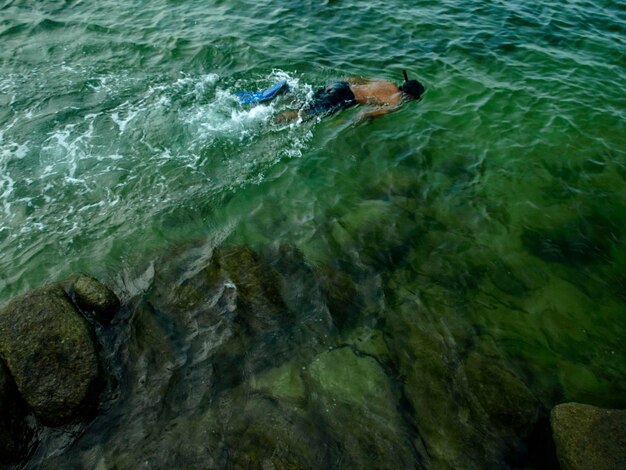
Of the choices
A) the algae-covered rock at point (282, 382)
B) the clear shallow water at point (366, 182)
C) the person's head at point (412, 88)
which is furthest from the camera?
the person's head at point (412, 88)

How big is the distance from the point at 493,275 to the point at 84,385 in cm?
687

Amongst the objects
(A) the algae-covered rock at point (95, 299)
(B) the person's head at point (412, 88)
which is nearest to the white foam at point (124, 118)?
(A) the algae-covered rock at point (95, 299)

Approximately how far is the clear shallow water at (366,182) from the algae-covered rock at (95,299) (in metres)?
0.33

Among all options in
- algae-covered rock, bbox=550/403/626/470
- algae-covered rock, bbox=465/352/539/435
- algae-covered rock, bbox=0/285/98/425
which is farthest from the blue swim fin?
algae-covered rock, bbox=550/403/626/470

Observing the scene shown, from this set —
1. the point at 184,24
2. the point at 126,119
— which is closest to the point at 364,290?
the point at 126,119

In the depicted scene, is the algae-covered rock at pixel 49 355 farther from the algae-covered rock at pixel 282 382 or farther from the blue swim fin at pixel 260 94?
the blue swim fin at pixel 260 94

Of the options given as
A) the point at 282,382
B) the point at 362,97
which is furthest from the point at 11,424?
the point at 362,97

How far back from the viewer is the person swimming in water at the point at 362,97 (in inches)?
421

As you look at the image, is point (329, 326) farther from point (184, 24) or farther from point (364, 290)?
point (184, 24)

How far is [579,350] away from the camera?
21.8ft

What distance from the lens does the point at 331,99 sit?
10.7 m

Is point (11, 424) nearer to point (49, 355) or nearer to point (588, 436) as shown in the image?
point (49, 355)

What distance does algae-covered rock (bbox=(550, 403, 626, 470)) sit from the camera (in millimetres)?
5023

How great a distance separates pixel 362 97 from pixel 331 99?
0.95 meters
